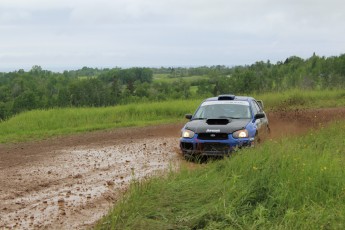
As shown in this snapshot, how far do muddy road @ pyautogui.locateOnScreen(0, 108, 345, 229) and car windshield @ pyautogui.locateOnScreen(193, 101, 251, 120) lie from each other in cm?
136

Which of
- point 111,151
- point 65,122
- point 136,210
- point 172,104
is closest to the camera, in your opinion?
point 136,210

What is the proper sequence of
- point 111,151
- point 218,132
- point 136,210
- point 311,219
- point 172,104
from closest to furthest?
point 311,219 < point 136,210 < point 218,132 < point 111,151 < point 172,104

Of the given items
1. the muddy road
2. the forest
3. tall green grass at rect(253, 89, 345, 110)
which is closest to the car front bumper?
the muddy road

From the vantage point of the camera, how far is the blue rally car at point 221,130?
9680 millimetres

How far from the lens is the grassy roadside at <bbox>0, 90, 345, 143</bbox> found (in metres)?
16.8

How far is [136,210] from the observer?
5613 mm

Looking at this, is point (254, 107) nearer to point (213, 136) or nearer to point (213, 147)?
point (213, 136)

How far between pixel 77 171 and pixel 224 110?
4.16m

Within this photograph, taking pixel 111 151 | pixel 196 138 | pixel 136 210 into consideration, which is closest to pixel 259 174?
pixel 136 210

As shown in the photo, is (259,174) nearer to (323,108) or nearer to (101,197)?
(101,197)

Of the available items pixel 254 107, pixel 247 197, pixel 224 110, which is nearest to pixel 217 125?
pixel 224 110

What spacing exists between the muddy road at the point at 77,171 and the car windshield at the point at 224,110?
1357 millimetres

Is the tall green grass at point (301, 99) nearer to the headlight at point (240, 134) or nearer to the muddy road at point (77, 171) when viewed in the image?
the muddy road at point (77, 171)

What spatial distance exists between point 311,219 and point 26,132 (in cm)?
1362
